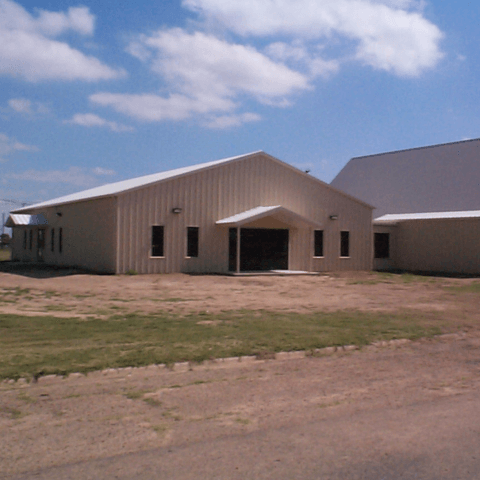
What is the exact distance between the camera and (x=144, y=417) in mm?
5496

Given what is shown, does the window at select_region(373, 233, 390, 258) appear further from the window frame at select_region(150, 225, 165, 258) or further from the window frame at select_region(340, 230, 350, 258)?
the window frame at select_region(150, 225, 165, 258)

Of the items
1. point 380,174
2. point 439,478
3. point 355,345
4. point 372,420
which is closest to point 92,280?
point 355,345

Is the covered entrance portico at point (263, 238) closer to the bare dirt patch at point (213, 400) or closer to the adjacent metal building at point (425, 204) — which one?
the adjacent metal building at point (425, 204)

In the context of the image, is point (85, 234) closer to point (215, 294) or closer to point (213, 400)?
point (215, 294)

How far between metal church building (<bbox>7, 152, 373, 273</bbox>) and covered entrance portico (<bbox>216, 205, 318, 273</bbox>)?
5cm

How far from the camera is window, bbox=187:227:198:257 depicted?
25.1m

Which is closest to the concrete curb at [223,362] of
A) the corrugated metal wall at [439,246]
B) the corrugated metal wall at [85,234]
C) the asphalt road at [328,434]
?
the asphalt road at [328,434]

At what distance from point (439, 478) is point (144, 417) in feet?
9.16

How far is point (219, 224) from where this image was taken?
25422mm

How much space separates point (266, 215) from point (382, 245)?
31.7 ft

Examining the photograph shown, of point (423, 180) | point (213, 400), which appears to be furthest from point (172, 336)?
point (423, 180)

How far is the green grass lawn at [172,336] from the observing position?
7562mm

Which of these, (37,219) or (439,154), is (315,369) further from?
(439,154)

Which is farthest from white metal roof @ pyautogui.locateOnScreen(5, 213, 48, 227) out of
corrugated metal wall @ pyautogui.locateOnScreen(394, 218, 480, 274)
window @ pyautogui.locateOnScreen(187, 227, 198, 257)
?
corrugated metal wall @ pyautogui.locateOnScreen(394, 218, 480, 274)
